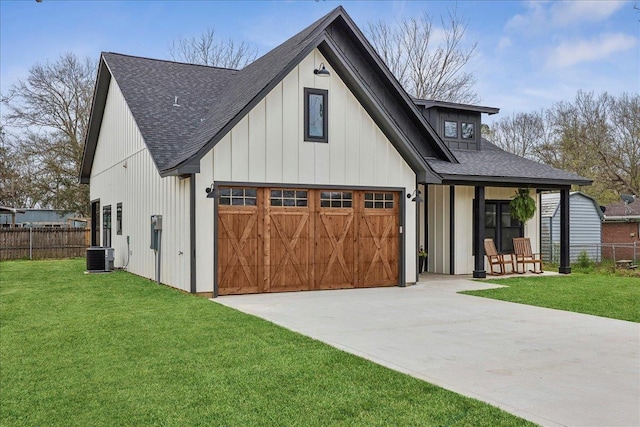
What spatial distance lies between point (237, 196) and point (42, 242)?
1567cm

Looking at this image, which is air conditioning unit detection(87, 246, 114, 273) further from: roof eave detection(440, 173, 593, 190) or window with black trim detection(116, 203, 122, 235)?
roof eave detection(440, 173, 593, 190)

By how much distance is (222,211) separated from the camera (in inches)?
452

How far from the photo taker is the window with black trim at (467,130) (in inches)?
709

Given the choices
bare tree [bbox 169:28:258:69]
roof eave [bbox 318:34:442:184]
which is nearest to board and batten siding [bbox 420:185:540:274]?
roof eave [bbox 318:34:442:184]

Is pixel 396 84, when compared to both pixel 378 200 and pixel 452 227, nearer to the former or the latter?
pixel 378 200

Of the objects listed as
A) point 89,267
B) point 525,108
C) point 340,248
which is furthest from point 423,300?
point 525,108

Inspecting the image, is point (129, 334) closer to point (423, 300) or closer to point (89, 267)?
point (423, 300)

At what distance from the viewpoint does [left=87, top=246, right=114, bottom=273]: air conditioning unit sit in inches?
654

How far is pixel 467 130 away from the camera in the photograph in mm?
18094

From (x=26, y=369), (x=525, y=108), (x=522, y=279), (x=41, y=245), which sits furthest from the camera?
(x=525, y=108)

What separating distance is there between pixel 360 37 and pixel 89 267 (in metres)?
9.93

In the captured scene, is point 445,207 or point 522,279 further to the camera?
point 445,207

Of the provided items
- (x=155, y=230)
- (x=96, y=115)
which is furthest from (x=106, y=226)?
(x=155, y=230)

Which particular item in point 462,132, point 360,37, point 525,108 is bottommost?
point 462,132
